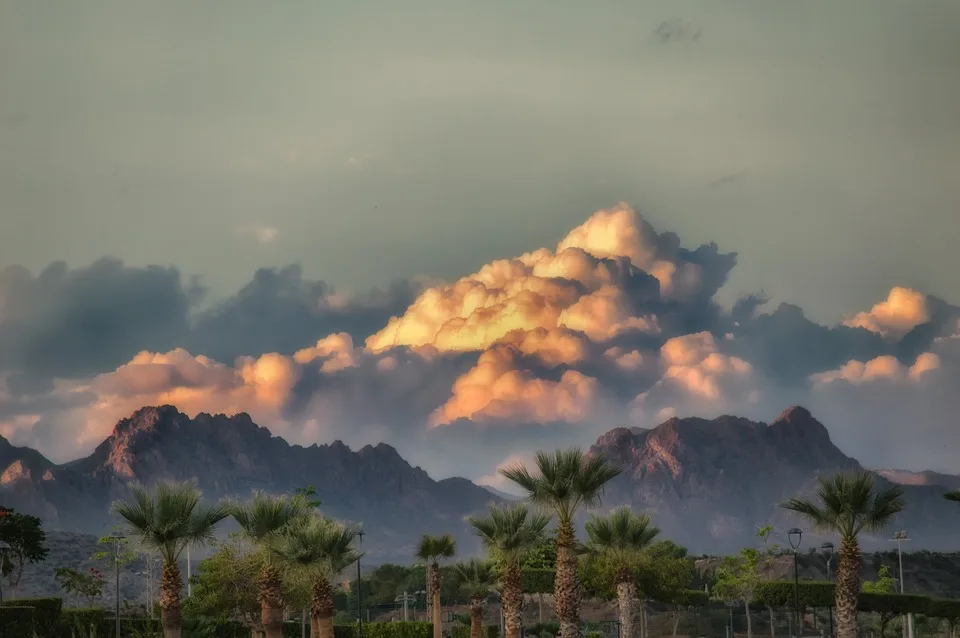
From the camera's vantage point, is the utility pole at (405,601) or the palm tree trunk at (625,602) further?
the utility pole at (405,601)

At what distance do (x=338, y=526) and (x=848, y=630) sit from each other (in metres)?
24.5

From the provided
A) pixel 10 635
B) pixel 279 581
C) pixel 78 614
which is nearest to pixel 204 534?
pixel 279 581

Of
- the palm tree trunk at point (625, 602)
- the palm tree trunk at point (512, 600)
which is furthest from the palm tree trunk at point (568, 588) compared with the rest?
the palm tree trunk at point (625, 602)

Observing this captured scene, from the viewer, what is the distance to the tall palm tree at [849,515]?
5838cm

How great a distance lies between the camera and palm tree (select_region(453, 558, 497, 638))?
246ft

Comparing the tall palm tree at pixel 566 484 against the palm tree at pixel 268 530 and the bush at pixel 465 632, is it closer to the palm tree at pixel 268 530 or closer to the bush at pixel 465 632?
the palm tree at pixel 268 530

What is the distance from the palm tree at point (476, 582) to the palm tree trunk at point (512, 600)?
1061cm

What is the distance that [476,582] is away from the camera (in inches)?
3049

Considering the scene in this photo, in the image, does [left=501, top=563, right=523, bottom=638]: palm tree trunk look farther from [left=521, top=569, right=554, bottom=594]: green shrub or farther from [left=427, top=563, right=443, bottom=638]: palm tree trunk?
[left=521, top=569, right=554, bottom=594]: green shrub

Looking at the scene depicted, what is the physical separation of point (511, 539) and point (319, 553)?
33.8ft

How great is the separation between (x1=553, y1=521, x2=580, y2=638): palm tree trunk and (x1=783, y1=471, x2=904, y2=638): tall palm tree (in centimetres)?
1077

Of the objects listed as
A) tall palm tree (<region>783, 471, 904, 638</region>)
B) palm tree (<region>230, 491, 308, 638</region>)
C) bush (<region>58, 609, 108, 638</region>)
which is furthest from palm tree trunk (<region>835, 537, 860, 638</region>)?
bush (<region>58, 609, 108, 638</region>)

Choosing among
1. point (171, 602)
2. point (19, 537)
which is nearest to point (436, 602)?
point (171, 602)

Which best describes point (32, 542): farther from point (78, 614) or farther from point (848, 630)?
point (848, 630)
